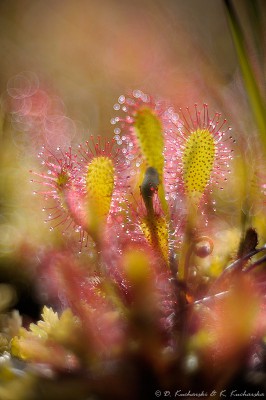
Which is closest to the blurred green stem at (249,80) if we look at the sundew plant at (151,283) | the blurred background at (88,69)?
the sundew plant at (151,283)

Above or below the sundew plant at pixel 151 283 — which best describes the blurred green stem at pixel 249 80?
above

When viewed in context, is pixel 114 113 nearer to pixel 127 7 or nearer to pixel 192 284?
pixel 127 7

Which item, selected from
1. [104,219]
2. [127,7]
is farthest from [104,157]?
[127,7]

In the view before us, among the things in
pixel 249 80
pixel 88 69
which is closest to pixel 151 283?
pixel 249 80

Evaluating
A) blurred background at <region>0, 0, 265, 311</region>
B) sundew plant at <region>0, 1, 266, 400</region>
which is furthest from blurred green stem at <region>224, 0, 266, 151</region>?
blurred background at <region>0, 0, 265, 311</region>

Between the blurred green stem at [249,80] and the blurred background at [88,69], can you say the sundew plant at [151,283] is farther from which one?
the blurred background at [88,69]

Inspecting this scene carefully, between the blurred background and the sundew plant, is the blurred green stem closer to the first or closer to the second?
the sundew plant
